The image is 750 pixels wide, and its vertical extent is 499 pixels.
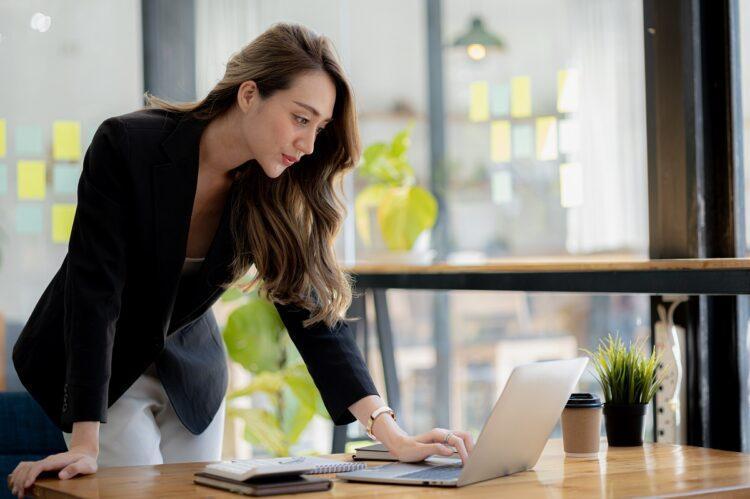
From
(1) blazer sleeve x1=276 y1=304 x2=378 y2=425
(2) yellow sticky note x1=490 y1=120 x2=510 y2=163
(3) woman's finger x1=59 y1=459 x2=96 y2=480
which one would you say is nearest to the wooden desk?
(3) woman's finger x1=59 y1=459 x2=96 y2=480

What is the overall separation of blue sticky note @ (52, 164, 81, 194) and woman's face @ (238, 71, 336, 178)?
6.73ft

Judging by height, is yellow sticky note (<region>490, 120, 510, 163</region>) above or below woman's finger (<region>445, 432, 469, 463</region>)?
above

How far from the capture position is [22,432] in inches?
93.7

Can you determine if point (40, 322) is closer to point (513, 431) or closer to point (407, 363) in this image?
point (513, 431)

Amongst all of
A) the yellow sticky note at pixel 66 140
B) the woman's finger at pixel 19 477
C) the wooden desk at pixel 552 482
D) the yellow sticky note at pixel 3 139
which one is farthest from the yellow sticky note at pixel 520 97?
the woman's finger at pixel 19 477

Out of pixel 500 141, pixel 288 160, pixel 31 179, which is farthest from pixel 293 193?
pixel 500 141

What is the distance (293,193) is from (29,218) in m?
1.93

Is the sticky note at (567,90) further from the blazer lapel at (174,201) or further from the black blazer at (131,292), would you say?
the blazer lapel at (174,201)

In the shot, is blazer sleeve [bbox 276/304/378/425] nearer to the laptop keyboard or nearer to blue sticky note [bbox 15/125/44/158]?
the laptop keyboard

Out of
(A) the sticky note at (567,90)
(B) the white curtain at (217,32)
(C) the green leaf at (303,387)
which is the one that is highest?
(B) the white curtain at (217,32)

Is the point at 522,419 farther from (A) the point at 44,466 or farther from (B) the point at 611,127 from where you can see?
(B) the point at 611,127

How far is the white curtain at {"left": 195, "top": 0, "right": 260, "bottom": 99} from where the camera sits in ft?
14.4

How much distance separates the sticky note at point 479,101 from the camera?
467 cm

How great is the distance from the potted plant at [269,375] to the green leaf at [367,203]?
55 centimetres
